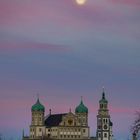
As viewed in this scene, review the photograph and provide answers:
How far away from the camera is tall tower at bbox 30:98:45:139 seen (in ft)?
563

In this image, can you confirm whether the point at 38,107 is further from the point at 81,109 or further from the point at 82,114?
the point at 82,114

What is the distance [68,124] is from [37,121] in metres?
8.33

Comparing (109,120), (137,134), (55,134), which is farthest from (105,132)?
(137,134)

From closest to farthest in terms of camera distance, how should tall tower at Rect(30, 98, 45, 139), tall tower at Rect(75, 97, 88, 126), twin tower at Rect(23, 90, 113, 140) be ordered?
tall tower at Rect(30, 98, 45, 139) → twin tower at Rect(23, 90, 113, 140) → tall tower at Rect(75, 97, 88, 126)

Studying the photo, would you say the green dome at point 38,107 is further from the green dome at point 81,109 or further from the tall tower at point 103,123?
the tall tower at point 103,123

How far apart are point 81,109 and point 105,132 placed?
9.22 metres

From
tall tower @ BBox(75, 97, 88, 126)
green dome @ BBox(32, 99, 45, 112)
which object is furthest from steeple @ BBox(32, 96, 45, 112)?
tall tower @ BBox(75, 97, 88, 126)

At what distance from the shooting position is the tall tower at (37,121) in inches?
6752

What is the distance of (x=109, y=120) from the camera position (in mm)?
180000

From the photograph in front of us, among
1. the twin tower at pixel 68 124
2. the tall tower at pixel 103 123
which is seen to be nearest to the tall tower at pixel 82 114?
the twin tower at pixel 68 124

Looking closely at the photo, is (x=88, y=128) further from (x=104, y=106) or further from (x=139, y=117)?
(x=139, y=117)

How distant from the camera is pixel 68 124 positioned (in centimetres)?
17362

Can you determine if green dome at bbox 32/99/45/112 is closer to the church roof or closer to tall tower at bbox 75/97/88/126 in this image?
the church roof

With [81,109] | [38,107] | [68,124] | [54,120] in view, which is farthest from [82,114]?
[38,107]
